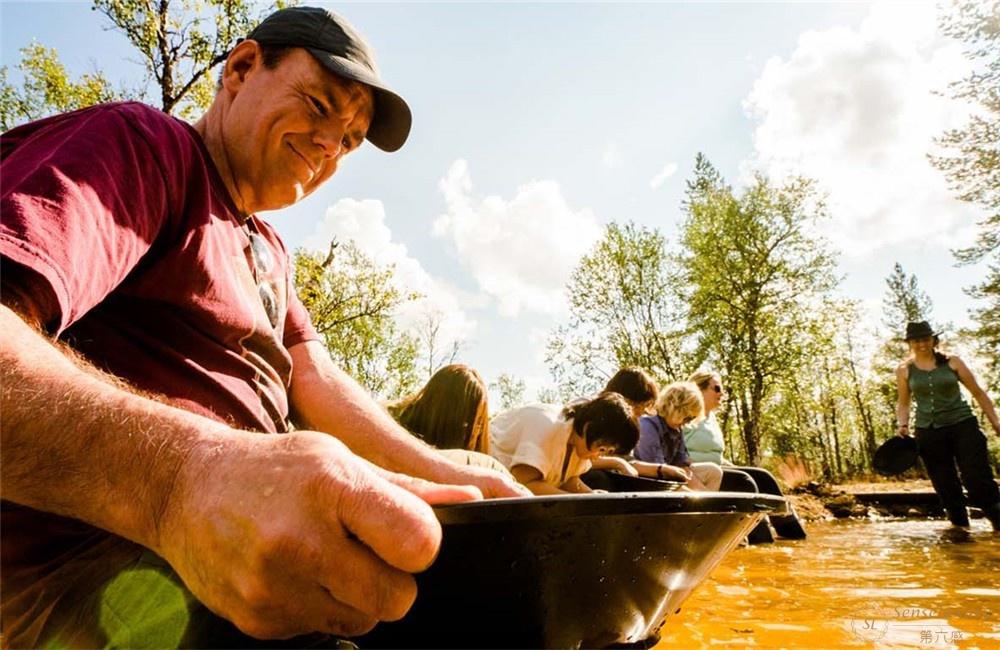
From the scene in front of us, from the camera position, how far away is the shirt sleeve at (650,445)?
607 centimetres

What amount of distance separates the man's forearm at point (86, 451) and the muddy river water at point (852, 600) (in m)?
2.23

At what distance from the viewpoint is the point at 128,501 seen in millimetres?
592

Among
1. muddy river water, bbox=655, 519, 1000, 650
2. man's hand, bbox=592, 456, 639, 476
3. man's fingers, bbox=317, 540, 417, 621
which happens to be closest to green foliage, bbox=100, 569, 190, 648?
man's fingers, bbox=317, 540, 417, 621

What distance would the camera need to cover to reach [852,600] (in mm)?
3102

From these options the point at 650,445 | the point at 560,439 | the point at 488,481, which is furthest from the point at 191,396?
the point at 650,445

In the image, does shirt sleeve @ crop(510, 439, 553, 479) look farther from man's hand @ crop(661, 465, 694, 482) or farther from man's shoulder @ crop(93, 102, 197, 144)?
man's shoulder @ crop(93, 102, 197, 144)

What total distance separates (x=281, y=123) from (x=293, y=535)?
1370 millimetres

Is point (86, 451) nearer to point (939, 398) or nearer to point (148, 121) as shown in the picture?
point (148, 121)

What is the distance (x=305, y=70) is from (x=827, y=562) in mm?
5178

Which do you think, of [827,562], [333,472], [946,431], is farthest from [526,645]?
[946,431]

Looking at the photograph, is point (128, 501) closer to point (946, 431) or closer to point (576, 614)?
point (576, 614)

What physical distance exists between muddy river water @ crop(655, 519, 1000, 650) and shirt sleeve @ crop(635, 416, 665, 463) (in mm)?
1203

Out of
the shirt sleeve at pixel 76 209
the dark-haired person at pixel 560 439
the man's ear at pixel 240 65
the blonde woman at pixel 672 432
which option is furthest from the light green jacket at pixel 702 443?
the shirt sleeve at pixel 76 209

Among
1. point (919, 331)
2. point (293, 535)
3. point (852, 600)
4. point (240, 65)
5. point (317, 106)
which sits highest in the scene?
point (919, 331)
